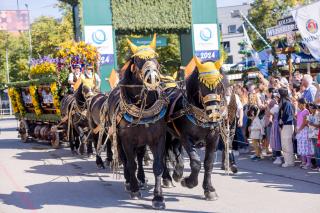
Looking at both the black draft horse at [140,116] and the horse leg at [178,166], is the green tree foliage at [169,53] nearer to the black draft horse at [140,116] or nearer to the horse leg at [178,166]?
the horse leg at [178,166]

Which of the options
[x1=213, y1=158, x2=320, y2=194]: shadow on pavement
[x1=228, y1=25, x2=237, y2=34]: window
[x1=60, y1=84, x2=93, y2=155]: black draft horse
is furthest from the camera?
[x1=228, y1=25, x2=237, y2=34]: window

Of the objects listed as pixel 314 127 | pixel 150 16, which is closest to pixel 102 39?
pixel 150 16

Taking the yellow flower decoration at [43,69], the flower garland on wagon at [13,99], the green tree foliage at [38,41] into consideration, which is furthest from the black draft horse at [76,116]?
the green tree foliage at [38,41]

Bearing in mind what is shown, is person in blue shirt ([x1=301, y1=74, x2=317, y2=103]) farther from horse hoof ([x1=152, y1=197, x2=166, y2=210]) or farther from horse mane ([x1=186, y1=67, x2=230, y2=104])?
horse hoof ([x1=152, y1=197, x2=166, y2=210])

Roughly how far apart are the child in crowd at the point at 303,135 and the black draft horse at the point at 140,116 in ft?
12.2

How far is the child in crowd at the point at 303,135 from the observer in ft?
31.2

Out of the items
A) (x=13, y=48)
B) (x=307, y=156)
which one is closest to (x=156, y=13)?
(x=307, y=156)

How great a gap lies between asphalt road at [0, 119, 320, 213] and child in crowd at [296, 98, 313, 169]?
34cm

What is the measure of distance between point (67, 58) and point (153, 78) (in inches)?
318

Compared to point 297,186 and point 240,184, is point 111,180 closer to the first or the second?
point 240,184

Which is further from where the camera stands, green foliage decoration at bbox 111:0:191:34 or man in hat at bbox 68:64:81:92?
green foliage decoration at bbox 111:0:191:34

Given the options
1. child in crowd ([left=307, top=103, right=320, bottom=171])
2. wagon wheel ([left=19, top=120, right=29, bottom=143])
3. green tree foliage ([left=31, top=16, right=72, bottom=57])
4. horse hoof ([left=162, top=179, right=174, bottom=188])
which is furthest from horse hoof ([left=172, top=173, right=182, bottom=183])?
green tree foliage ([left=31, top=16, right=72, bottom=57])

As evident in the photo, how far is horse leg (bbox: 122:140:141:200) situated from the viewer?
719 centimetres

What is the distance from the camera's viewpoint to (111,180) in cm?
924
